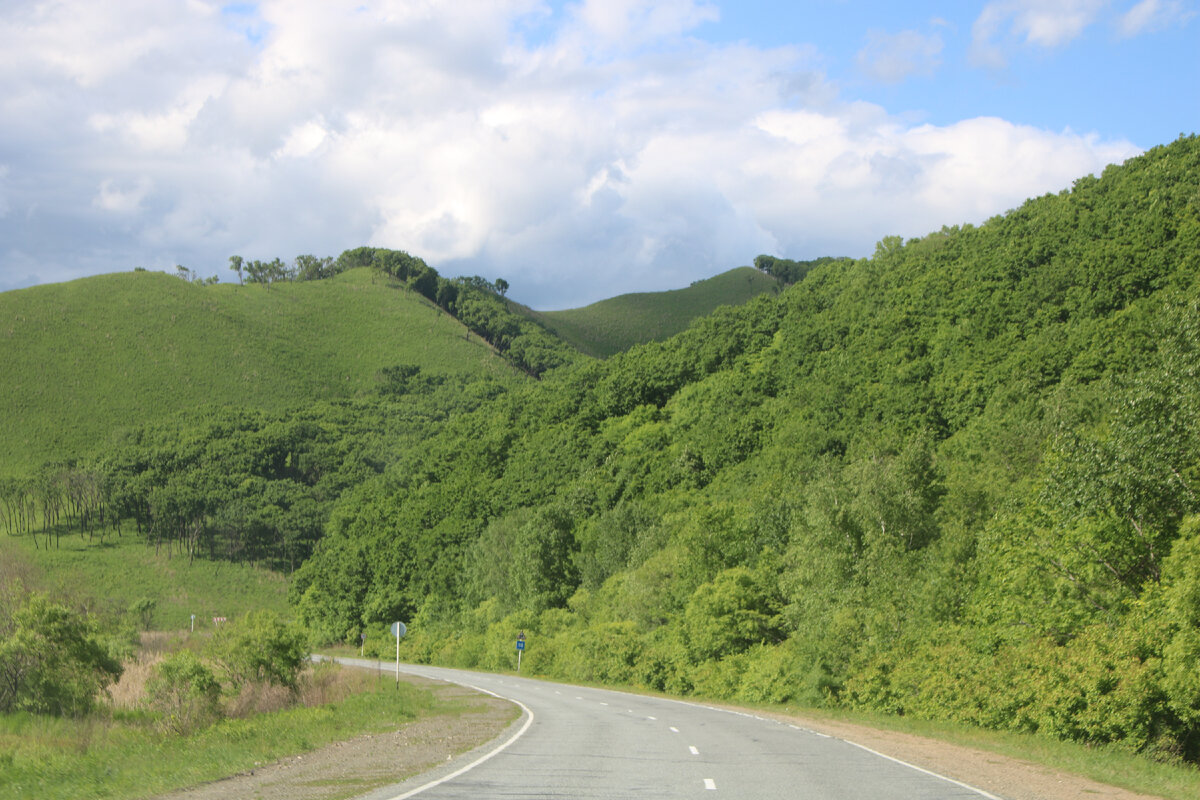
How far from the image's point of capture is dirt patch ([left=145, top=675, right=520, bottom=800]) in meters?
15.3

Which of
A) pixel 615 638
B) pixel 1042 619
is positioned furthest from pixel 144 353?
pixel 1042 619

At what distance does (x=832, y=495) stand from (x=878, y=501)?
8.31ft

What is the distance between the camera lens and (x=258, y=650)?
3900 centimetres

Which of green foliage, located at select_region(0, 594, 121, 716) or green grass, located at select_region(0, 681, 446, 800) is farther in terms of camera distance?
green foliage, located at select_region(0, 594, 121, 716)

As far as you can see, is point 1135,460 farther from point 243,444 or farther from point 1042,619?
point 243,444

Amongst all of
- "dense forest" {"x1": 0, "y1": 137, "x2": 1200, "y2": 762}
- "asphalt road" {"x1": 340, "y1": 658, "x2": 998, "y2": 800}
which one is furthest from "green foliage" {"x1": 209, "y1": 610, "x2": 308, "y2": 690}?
"dense forest" {"x1": 0, "y1": 137, "x2": 1200, "y2": 762}

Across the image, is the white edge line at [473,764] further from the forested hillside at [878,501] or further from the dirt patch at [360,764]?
the forested hillside at [878,501]

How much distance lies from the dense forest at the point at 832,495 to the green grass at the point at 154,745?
18.6 m

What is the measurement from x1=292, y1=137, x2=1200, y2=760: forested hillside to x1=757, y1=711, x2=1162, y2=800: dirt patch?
13.3 feet

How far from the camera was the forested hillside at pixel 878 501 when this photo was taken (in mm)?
30719

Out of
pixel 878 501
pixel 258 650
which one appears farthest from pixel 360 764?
pixel 878 501

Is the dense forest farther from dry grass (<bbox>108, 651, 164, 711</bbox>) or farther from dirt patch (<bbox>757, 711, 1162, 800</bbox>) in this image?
dry grass (<bbox>108, 651, 164, 711</bbox>)

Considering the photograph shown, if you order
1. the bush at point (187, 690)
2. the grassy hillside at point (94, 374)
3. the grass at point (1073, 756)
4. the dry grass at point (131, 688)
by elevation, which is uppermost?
the grassy hillside at point (94, 374)

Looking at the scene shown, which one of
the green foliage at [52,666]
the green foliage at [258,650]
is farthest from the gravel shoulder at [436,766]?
the green foliage at [52,666]
